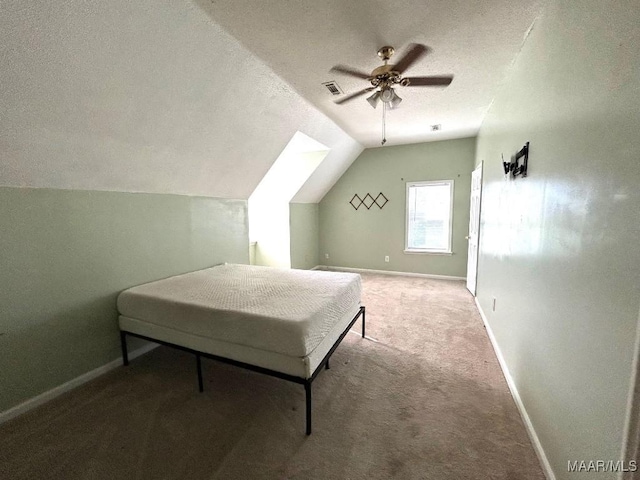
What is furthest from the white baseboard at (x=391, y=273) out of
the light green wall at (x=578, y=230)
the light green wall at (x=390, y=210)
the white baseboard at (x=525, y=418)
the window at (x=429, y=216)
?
the light green wall at (x=578, y=230)

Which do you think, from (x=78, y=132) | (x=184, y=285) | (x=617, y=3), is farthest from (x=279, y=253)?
(x=617, y=3)

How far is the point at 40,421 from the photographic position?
1720 mm

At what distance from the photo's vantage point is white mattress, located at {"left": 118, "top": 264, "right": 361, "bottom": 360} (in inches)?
64.1

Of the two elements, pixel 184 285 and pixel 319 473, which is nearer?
pixel 319 473

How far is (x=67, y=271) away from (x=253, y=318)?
1552 mm

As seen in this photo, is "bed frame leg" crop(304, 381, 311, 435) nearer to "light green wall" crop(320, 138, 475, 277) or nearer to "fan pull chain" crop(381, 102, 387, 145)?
"fan pull chain" crop(381, 102, 387, 145)

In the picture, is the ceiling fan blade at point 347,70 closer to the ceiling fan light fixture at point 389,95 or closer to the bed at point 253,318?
the ceiling fan light fixture at point 389,95

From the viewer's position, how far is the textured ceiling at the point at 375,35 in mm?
1646

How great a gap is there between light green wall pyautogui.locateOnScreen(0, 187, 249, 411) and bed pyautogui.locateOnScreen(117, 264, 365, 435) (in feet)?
0.66

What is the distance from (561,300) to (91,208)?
320 cm

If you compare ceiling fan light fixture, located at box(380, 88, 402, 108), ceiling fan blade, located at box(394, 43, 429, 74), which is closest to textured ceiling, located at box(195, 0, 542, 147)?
ceiling fan blade, located at box(394, 43, 429, 74)

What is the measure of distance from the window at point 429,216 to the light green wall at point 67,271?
13.6 ft

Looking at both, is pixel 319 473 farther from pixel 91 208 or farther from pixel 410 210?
pixel 410 210

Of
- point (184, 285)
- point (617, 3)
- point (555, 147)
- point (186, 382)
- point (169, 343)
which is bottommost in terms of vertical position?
point (186, 382)
